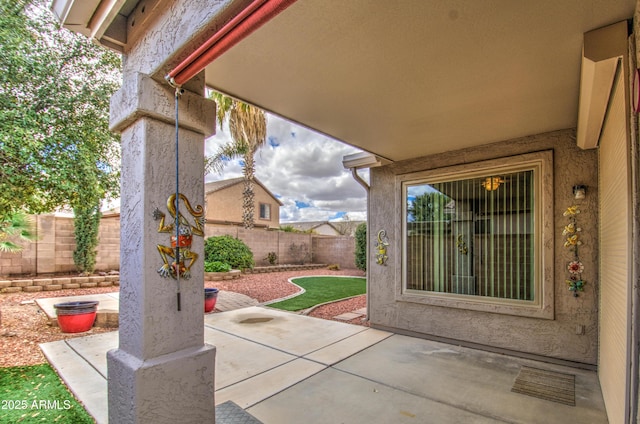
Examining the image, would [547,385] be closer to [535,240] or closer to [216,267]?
[535,240]

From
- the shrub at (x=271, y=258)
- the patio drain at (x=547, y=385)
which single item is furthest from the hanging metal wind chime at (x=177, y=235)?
the shrub at (x=271, y=258)

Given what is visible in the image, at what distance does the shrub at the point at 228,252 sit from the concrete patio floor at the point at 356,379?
681cm

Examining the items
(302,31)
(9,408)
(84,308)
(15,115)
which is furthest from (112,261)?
(302,31)

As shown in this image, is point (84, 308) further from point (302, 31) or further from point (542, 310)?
point (542, 310)

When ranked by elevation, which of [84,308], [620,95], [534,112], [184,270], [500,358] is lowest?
[500,358]

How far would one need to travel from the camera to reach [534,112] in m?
3.71

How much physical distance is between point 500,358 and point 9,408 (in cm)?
566

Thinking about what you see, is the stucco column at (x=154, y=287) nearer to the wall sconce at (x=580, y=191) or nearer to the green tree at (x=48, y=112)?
the green tree at (x=48, y=112)

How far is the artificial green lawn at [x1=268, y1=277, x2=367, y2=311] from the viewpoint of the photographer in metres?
7.93

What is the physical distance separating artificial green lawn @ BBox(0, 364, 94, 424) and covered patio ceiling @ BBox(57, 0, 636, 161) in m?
3.25


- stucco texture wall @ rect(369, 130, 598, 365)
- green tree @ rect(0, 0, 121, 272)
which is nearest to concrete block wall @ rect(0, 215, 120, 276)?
green tree @ rect(0, 0, 121, 272)

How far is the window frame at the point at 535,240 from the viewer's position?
424cm

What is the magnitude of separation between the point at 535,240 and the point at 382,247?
2.42 meters

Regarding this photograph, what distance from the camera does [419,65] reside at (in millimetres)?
2789
